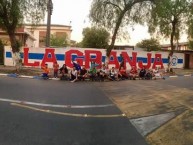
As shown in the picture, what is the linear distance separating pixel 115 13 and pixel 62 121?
2003cm

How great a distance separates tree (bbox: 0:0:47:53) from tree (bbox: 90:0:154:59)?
513 centimetres

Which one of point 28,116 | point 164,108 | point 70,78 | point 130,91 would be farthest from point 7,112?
point 70,78

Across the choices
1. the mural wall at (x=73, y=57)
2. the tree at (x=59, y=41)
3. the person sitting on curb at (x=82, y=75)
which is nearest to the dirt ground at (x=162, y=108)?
the person sitting on curb at (x=82, y=75)

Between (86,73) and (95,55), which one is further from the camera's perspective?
(95,55)

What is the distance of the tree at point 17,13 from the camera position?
2370cm

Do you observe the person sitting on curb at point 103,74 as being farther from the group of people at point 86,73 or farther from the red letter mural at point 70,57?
the red letter mural at point 70,57

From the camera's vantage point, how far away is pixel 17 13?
77.9 ft

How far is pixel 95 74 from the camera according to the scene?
22750 mm

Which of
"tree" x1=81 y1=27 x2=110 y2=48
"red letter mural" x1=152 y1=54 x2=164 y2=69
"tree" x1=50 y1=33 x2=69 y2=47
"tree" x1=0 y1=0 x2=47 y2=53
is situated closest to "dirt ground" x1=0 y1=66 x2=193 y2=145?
"tree" x1=0 y1=0 x2=47 y2=53

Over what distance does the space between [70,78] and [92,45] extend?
33.1m

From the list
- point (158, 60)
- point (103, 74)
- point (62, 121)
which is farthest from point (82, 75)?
point (158, 60)

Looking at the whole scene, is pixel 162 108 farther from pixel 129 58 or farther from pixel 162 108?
pixel 129 58

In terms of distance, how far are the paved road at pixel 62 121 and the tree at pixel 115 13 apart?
14.9 m

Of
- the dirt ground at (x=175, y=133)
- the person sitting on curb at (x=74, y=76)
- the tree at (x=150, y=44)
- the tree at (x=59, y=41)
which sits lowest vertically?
→ the dirt ground at (x=175, y=133)
